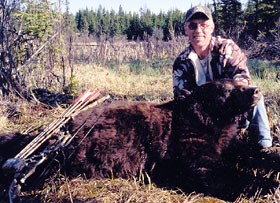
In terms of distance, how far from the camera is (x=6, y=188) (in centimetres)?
232

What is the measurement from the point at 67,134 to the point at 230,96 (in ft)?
5.74

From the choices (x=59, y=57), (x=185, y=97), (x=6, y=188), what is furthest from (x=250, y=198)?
(x=59, y=57)

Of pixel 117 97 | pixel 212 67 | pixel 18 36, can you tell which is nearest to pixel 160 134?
pixel 212 67

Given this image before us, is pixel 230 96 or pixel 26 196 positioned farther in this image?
pixel 230 96

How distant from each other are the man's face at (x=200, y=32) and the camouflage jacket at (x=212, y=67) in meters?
0.10

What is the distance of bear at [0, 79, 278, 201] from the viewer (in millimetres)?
2369

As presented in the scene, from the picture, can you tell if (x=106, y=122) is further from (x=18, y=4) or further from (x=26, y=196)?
(x=18, y=4)

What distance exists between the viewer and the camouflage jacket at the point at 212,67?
9.30ft

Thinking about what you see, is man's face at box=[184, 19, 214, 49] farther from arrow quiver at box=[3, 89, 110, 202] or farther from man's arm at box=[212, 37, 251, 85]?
arrow quiver at box=[3, 89, 110, 202]

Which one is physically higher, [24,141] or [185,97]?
[185,97]

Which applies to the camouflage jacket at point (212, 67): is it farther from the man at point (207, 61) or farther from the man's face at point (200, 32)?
the man's face at point (200, 32)

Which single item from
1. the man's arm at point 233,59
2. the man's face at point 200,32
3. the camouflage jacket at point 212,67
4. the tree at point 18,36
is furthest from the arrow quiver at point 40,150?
Result: the tree at point 18,36

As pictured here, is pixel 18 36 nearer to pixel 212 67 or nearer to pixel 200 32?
pixel 200 32

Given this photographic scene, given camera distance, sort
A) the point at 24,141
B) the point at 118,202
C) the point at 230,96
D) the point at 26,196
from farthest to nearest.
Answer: the point at 24,141
the point at 230,96
the point at 26,196
the point at 118,202
